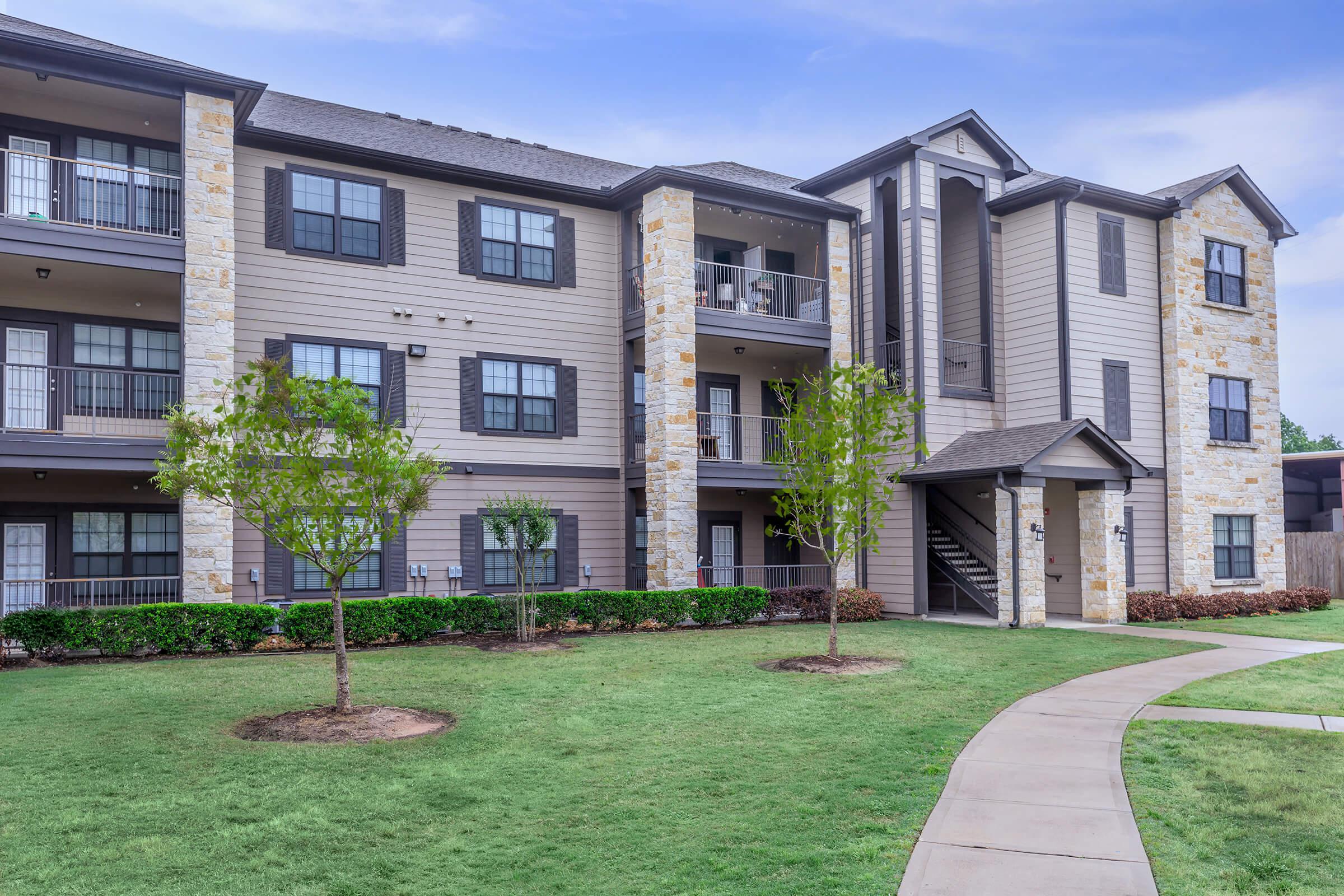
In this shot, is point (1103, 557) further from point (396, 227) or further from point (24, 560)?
point (24, 560)

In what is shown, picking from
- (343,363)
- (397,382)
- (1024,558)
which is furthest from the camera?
(1024,558)

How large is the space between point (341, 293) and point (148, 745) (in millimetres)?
10888

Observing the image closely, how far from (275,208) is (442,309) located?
3337 mm

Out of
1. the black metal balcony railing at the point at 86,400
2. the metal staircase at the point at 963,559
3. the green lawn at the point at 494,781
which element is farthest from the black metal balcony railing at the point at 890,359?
the black metal balcony railing at the point at 86,400

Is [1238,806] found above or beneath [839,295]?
beneath

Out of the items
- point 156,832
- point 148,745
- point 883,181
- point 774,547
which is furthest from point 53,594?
point 883,181

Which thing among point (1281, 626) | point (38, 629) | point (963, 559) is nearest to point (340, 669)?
point (38, 629)

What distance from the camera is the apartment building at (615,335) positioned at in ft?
50.4

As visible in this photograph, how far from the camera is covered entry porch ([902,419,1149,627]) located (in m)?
18.2

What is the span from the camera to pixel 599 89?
147 ft

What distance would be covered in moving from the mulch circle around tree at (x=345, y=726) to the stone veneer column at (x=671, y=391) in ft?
30.9

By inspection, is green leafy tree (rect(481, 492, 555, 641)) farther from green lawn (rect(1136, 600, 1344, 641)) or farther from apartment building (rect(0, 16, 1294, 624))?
green lawn (rect(1136, 600, 1344, 641))

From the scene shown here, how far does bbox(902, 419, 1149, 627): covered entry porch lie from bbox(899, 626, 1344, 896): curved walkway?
7.49 metres

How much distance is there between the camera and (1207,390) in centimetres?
2272
